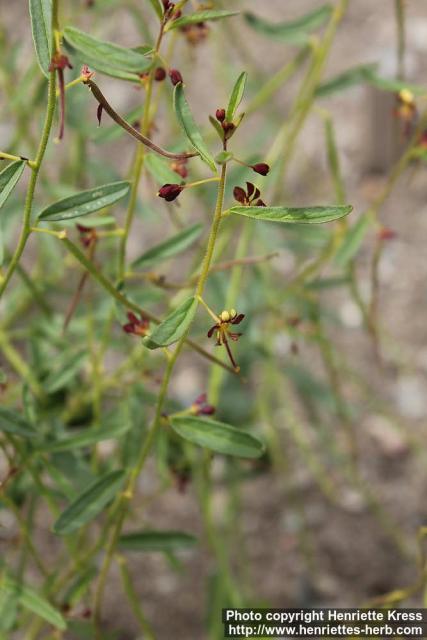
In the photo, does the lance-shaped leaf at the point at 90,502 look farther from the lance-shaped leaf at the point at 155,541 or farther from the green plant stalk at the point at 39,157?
the green plant stalk at the point at 39,157

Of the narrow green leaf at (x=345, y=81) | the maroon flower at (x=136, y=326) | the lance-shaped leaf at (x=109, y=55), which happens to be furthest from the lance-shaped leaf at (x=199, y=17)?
the narrow green leaf at (x=345, y=81)

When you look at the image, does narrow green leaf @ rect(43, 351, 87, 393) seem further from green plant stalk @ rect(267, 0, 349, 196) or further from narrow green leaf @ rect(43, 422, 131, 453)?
green plant stalk @ rect(267, 0, 349, 196)

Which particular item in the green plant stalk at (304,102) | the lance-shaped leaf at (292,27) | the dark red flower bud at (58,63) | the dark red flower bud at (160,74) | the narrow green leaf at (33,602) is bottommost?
the narrow green leaf at (33,602)


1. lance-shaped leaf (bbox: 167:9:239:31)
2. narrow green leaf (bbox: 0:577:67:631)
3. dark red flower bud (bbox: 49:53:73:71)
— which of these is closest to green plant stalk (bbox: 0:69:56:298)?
dark red flower bud (bbox: 49:53:73:71)

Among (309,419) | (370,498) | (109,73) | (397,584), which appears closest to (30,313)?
(309,419)

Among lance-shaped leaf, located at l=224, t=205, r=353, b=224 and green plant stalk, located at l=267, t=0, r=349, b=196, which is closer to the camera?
A: lance-shaped leaf, located at l=224, t=205, r=353, b=224

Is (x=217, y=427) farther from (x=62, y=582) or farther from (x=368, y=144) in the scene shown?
(x=368, y=144)

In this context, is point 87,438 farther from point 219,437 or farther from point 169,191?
point 169,191
